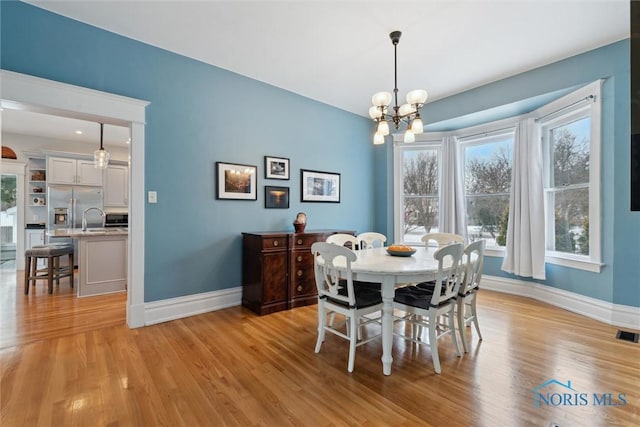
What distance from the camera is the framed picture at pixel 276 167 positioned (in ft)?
12.5

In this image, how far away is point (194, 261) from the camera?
3.25 metres

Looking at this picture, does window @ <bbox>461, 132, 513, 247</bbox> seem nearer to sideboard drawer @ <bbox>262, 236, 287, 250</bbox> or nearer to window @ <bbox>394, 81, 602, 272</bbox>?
window @ <bbox>394, 81, 602, 272</bbox>

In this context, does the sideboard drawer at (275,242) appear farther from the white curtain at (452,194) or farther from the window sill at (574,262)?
the window sill at (574,262)

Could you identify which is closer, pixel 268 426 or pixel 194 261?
pixel 268 426

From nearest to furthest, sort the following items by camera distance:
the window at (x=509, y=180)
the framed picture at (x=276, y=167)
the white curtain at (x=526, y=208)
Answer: the window at (x=509, y=180) < the white curtain at (x=526, y=208) < the framed picture at (x=276, y=167)

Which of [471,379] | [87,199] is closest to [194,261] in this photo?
[471,379]

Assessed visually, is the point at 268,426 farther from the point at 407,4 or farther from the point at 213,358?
the point at 407,4

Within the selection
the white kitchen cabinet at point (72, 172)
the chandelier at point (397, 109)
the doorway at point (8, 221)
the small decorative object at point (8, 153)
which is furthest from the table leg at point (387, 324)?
the small decorative object at point (8, 153)

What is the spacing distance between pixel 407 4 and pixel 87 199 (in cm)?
689

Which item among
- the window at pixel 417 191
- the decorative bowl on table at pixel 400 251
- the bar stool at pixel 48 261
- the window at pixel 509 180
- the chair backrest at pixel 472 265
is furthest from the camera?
the window at pixel 417 191

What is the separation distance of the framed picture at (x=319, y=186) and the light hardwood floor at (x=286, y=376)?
191 cm

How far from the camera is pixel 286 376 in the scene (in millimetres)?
2014

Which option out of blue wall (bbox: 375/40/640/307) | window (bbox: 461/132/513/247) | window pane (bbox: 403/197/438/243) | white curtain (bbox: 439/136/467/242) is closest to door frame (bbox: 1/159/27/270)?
window pane (bbox: 403/197/438/243)

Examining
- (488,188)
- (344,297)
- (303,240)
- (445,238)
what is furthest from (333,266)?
(488,188)
